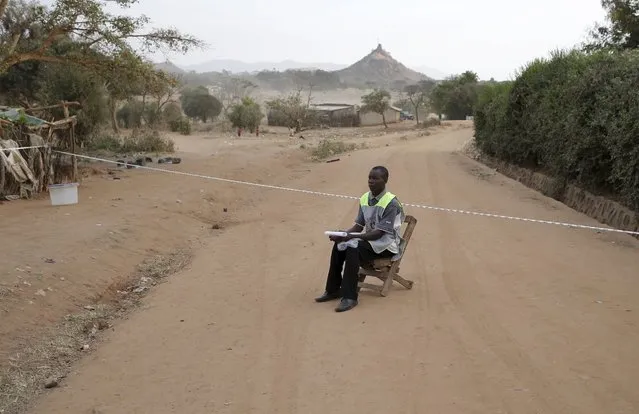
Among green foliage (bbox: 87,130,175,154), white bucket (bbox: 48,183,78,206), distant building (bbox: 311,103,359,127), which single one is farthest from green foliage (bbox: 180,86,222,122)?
white bucket (bbox: 48,183,78,206)

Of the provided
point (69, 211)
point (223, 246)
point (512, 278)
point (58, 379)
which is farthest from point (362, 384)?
point (69, 211)

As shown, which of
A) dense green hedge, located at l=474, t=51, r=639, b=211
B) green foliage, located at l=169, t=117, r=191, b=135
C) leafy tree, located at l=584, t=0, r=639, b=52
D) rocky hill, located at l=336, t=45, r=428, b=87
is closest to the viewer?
dense green hedge, located at l=474, t=51, r=639, b=211

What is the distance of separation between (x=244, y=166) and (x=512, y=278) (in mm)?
13764

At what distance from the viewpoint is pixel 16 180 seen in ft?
40.2

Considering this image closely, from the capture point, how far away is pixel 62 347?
5.34 meters

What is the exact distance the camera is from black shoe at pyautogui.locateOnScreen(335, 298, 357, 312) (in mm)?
5793

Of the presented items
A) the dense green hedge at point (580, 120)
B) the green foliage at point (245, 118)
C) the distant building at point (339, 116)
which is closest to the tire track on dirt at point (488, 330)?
the dense green hedge at point (580, 120)

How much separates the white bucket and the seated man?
7.32 metres

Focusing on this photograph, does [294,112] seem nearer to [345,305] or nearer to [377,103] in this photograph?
[377,103]

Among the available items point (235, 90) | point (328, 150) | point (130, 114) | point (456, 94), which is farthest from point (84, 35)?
point (235, 90)

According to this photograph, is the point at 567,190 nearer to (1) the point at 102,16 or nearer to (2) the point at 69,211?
(2) the point at 69,211

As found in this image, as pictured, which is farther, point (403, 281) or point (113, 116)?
point (113, 116)

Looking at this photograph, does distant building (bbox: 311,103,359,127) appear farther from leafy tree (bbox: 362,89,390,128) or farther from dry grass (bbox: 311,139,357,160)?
dry grass (bbox: 311,139,357,160)

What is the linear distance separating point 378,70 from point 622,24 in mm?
112856
